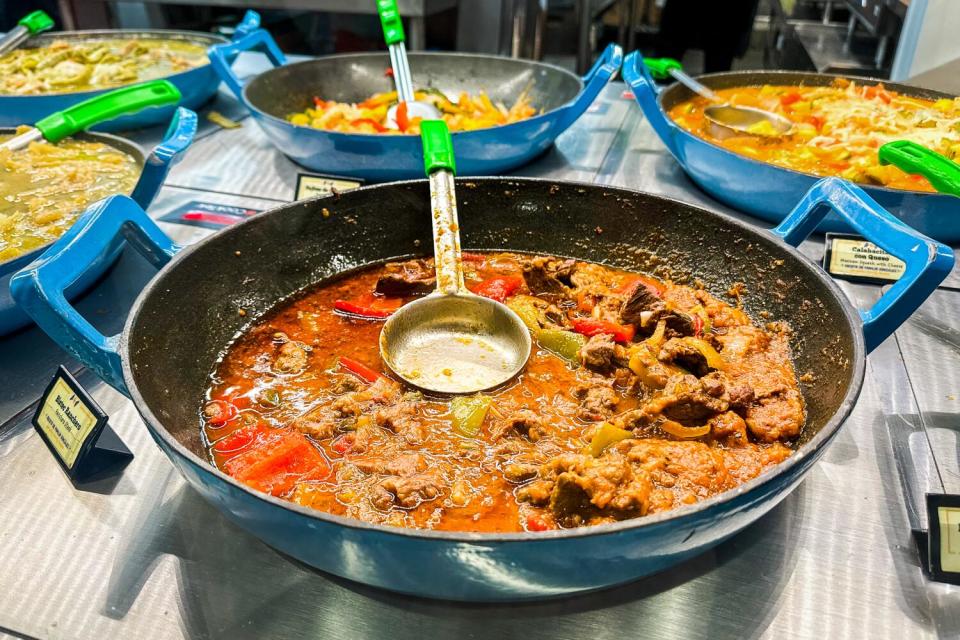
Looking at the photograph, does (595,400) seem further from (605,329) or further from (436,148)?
(436,148)

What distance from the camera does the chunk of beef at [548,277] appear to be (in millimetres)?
1857

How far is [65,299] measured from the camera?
1222 mm

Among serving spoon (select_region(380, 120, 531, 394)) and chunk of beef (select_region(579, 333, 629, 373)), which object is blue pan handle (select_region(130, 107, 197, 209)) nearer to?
serving spoon (select_region(380, 120, 531, 394))

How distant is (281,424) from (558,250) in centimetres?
100

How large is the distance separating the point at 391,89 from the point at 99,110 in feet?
4.60

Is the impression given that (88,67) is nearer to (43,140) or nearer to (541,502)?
(43,140)

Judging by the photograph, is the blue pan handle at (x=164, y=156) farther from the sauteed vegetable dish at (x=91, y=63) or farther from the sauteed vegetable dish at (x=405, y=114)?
the sauteed vegetable dish at (x=91, y=63)

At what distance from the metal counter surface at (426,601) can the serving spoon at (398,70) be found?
1.77 meters

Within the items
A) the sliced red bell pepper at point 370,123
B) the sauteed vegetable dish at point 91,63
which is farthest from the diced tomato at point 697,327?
the sauteed vegetable dish at point 91,63

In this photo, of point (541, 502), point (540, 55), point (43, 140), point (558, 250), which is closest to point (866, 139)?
point (558, 250)

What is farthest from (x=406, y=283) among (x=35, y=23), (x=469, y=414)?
(x=35, y=23)

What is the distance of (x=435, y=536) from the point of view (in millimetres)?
838

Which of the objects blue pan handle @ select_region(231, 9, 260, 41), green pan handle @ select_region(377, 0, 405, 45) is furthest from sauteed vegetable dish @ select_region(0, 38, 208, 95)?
→ green pan handle @ select_region(377, 0, 405, 45)

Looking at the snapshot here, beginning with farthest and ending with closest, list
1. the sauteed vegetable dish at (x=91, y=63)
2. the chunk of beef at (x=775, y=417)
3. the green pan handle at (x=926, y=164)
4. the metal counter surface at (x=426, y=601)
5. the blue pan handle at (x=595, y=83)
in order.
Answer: the sauteed vegetable dish at (x=91, y=63) → the blue pan handle at (x=595, y=83) → the green pan handle at (x=926, y=164) → the chunk of beef at (x=775, y=417) → the metal counter surface at (x=426, y=601)
